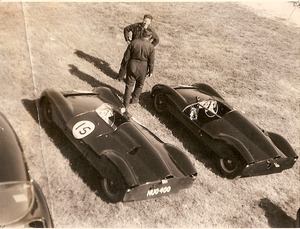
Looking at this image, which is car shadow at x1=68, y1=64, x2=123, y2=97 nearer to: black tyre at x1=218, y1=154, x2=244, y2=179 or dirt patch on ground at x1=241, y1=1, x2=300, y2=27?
black tyre at x1=218, y1=154, x2=244, y2=179

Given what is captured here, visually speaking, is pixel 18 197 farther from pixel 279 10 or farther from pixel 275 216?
pixel 279 10

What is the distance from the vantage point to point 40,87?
25.5 feet

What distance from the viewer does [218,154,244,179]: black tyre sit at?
6000 millimetres

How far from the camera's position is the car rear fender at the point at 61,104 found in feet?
18.8

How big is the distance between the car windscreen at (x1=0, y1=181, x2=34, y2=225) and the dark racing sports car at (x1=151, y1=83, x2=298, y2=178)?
371cm

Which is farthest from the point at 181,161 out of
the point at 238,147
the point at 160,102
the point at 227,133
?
the point at 160,102

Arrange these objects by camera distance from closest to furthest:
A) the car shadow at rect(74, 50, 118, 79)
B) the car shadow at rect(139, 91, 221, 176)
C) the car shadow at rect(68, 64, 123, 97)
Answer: the car shadow at rect(139, 91, 221, 176) < the car shadow at rect(68, 64, 123, 97) < the car shadow at rect(74, 50, 118, 79)

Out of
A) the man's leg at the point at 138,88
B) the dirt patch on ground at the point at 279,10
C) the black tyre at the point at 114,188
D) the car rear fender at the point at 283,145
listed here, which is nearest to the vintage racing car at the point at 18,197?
the black tyre at the point at 114,188

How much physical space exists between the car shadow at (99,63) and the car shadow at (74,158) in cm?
317

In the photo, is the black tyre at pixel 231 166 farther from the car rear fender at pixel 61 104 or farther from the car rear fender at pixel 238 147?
the car rear fender at pixel 61 104

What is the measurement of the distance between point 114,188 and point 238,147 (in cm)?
250

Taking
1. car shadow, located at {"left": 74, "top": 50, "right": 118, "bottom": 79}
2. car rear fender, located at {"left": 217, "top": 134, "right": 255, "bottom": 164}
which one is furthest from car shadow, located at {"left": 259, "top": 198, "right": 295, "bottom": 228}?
car shadow, located at {"left": 74, "top": 50, "right": 118, "bottom": 79}

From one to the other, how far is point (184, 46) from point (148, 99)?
4.72 meters

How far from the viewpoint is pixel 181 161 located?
558 centimetres
